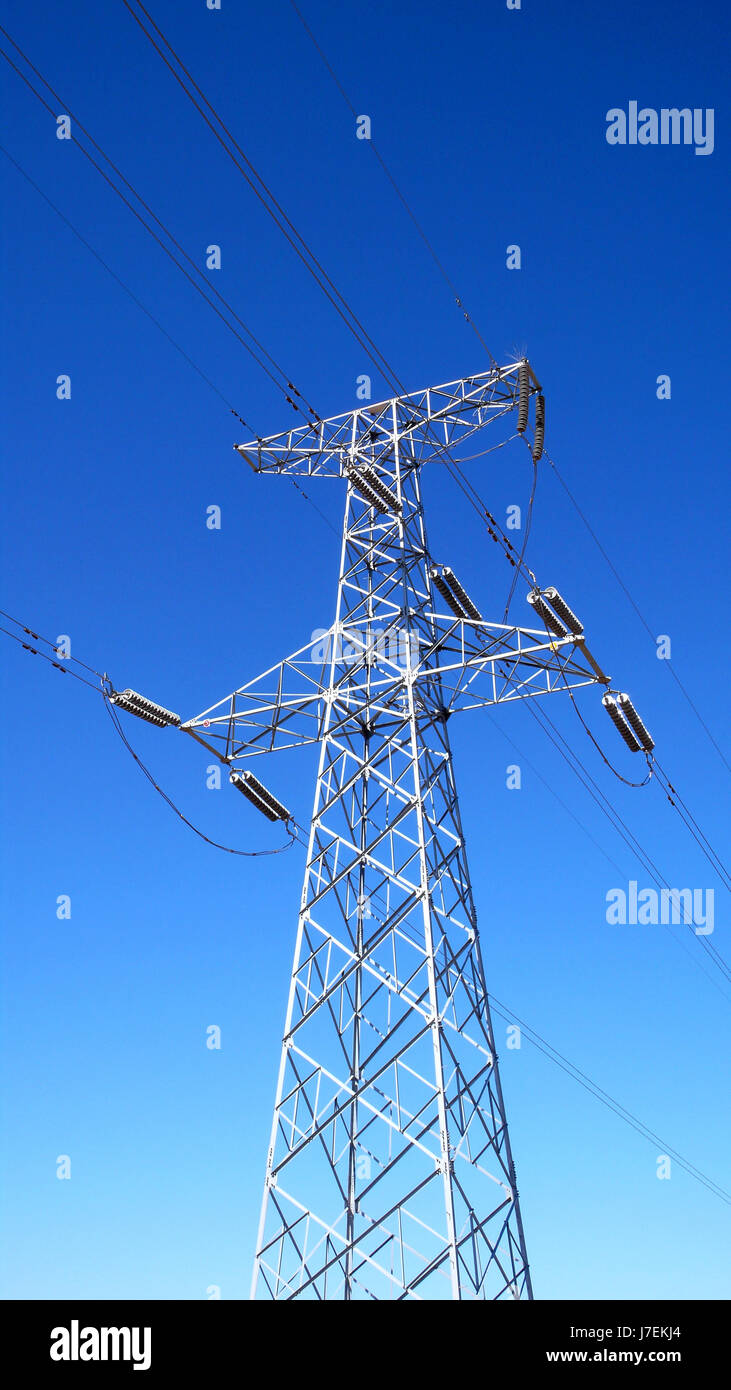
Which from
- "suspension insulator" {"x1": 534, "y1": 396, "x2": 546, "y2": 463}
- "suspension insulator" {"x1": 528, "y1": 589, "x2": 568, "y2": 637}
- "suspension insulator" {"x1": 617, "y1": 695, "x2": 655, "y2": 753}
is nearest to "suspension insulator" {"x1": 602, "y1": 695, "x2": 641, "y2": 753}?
"suspension insulator" {"x1": 617, "y1": 695, "x2": 655, "y2": 753}

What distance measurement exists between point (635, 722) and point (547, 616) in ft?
10.0

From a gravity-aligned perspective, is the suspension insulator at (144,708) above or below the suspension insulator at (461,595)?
below

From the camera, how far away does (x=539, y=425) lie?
2288cm

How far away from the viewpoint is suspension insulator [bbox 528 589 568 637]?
18703 millimetres

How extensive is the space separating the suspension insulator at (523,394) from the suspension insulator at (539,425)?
3.19 feet

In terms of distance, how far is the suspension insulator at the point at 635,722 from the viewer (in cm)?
1962

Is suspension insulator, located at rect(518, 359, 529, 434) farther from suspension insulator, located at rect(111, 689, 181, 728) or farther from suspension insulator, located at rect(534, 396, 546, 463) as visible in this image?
suspension insulator, located at rect(111, 689, 181, 728)
